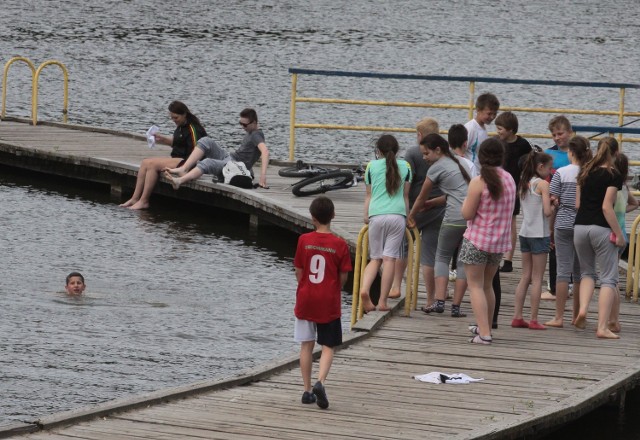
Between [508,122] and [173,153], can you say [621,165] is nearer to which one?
[508,122]

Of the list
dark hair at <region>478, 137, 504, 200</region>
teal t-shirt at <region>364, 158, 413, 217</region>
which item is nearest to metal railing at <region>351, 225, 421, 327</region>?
teal t-shirt at <region>364, 158, 413, 217</region>

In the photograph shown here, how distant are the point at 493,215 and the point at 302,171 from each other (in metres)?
10.0

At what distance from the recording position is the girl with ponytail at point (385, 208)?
12805 mm

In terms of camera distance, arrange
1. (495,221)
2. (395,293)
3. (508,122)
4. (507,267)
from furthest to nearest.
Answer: (507,267)
(395,293)
(508,122)
(495,221)

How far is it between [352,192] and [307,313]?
1112cm

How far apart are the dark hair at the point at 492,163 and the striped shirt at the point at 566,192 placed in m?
1.11

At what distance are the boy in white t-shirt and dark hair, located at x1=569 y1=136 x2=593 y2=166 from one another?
50.2 inches

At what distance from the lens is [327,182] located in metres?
21.1

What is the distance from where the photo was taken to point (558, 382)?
37.0 feet

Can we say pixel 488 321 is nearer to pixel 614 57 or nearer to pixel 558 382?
pixel 558 382

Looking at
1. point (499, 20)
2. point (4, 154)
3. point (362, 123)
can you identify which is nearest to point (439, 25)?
point (499, 20)

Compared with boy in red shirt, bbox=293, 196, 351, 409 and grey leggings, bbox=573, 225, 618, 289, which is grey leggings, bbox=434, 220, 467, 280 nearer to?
grey leggings, bbox=573, 225, 618, 289

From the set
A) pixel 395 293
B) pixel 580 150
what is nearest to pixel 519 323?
pixel 395 293

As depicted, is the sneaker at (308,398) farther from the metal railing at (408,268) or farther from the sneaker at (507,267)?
the sneaker at (507,267)
